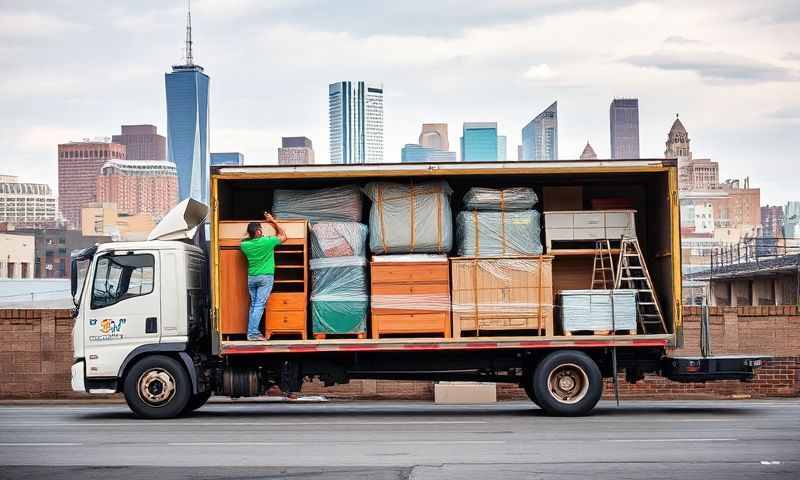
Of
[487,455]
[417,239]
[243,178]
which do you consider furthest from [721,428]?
[243,178]

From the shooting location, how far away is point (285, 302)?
15336 mm

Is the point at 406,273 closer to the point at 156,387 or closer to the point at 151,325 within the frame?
the point at 151,325

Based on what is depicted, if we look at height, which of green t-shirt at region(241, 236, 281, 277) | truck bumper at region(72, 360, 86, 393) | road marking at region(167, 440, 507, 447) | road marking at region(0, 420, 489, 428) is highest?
green t-shirt at region(241, 236, 281, 277)

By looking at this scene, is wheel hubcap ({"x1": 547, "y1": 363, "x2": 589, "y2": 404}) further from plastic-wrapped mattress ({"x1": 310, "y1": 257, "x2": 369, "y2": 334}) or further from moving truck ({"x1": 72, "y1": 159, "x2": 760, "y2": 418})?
plastic-wrapped mattress ({"x1": 310, "y1": 257, "x2": 369, "y2": 334})

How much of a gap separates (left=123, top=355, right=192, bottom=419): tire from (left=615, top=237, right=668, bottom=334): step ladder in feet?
20.4

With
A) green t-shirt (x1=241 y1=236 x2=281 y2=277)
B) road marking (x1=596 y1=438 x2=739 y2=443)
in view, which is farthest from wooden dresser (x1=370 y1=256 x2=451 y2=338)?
road marking (x1=596 y1=438 x2=739 y2=443)

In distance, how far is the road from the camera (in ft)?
32.2

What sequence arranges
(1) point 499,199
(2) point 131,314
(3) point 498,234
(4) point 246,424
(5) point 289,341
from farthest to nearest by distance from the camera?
1. (1) point 499,199
2. (3) point 498,234
3. (2) point 131,314
4. (5) point 289,341
5. (4) point 246,424

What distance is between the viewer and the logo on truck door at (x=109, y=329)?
605 inches

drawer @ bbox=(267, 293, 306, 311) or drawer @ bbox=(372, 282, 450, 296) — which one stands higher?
drawer @ bbox=(372, 282, 450, 296)

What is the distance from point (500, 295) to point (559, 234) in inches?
52.2

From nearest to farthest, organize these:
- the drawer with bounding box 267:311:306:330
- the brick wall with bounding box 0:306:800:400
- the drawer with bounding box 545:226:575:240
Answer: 1. the drawer with bounding box 267:311:306:330
2. the drawer with bounding box 545:226:575:240
3. the brick wall with bounding box 0:306:800:400

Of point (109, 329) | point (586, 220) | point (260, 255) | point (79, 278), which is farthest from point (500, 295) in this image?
point (79, 278)

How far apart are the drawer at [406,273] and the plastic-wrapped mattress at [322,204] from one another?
91 cm
